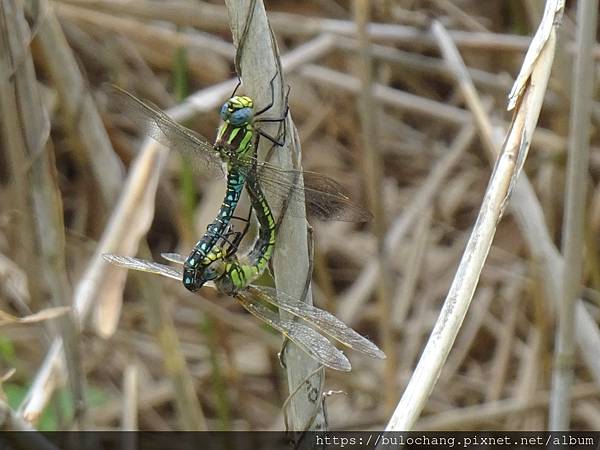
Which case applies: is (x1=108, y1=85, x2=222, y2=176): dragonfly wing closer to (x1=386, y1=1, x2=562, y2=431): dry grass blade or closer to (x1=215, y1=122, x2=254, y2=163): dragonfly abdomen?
(x1=215, y1=122, x2=254, y2=163): dragonfly abdomen

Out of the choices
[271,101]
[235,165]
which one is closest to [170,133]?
[235,165]

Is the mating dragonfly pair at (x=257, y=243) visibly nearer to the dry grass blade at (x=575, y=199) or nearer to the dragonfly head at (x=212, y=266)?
the dragonfly head at (x=212, y=266)

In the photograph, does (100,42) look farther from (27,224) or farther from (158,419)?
(27,224)

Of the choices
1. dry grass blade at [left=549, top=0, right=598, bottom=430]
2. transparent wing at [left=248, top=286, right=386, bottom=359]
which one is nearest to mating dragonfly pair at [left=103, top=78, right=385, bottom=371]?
transparent wing at [left=248, top=286, right=386, bottom=359]

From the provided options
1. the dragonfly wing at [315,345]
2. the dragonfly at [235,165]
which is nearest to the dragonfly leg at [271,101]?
the dragonfly at [235,165]

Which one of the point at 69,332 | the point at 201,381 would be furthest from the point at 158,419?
the point at 69,332

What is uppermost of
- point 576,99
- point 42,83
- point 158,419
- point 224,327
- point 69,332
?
point 576,99

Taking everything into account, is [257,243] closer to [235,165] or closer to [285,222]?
[285,222]
